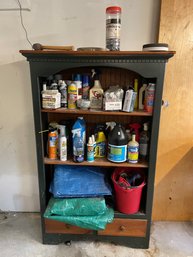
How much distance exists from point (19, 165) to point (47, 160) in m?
0.49

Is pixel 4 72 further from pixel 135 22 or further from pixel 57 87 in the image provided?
pixel 135 22

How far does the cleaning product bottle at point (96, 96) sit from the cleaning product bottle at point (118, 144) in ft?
0.63

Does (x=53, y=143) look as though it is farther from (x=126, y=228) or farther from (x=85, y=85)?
(x=126, y=228)

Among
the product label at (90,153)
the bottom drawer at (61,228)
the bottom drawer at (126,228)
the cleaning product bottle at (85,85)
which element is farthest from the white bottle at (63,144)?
the bottom drawer at (126,228)

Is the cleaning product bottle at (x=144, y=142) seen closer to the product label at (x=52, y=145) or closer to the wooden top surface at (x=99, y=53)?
the wooden top surface at (x=99, y=53)

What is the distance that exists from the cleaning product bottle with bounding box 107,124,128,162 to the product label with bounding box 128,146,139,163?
0.03 m

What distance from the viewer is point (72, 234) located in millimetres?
1515

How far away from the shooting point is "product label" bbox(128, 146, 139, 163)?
1.34 metres

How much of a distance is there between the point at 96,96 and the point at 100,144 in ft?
1.12

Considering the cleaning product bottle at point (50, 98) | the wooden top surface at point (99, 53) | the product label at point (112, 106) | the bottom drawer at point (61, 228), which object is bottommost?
the bottom drawer at point (61, 228)

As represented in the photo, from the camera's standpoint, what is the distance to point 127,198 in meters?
1.41

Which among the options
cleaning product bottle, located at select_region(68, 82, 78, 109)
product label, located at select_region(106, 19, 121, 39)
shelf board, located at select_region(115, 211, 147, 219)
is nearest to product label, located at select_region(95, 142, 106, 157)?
cleaning product bottle, located at select_region(68, 82, 78, 109)

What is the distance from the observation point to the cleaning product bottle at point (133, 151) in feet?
4.41

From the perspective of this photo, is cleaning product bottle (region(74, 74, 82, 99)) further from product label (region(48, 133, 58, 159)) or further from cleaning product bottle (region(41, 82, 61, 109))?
product label (region(48, 133, 58, 159))
